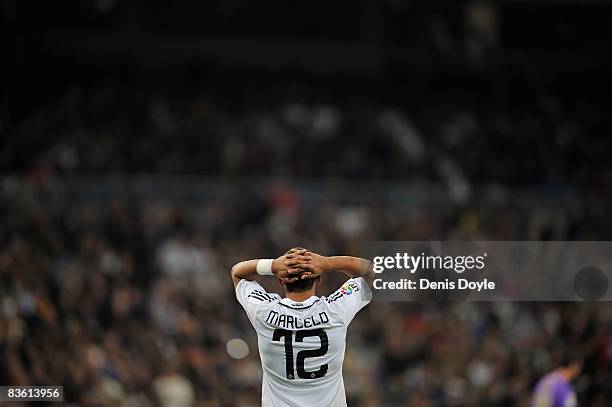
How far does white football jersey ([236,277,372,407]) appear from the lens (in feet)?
15.7

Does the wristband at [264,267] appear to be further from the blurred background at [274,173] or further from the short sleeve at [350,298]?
the blurred background at [274,173]


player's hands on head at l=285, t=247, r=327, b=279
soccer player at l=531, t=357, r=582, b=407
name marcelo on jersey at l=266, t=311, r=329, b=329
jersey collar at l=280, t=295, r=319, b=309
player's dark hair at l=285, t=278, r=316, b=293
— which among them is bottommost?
name marcelo on jersey at l=266, t=311, r=329, b=329

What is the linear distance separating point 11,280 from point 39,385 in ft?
10.4

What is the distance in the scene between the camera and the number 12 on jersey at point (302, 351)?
4.79 metres

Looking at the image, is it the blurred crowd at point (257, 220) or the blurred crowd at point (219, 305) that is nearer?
the blurred crowd at point (219, 305)

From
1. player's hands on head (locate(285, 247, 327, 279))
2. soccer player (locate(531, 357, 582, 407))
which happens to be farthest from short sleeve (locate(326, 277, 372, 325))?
soccer player (locate(531, 357, 582, 407))

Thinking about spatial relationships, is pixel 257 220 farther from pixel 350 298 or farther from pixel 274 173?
pixel 350 298

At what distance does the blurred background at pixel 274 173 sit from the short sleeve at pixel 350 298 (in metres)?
5.87

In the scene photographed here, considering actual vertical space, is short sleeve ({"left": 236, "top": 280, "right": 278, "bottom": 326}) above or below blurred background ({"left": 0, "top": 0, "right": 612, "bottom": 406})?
below

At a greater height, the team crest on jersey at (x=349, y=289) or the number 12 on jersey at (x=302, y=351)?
the team crest on jersey at (x=349, y=289)

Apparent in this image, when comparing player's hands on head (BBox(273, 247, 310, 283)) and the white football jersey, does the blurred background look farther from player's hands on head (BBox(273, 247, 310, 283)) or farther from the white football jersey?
player's hands on head (BBox(273, 247, 310, 283))

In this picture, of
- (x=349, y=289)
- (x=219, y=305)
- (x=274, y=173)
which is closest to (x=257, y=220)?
(x=274, y=173)

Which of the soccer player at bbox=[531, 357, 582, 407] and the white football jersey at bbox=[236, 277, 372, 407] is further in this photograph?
the soccer player at bbox=[531, 357, 582, 407]

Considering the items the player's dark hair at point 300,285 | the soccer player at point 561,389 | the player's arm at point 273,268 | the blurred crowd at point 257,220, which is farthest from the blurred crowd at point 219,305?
the player's dark hair at point 300,285
